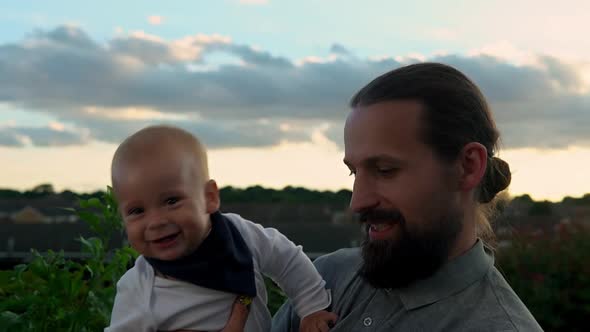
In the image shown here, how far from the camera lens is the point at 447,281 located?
2457 millimetres

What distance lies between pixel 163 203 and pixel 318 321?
633mm

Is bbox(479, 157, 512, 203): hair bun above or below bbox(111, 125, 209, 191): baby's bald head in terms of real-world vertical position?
below

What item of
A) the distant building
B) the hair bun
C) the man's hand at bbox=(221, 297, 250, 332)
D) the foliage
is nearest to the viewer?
the man's hand at bbox=(221, 297, 250, 332)

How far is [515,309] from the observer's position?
2.36 metres

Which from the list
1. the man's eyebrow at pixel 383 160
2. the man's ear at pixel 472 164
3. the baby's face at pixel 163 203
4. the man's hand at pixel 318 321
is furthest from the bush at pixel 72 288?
the man's ear at pixel 472 164

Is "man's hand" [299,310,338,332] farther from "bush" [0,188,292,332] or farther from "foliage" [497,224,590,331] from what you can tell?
"foliage" [497,224,590,331]

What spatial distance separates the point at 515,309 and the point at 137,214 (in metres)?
1.16

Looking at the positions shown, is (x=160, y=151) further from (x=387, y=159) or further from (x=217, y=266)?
(x=387, y=159)

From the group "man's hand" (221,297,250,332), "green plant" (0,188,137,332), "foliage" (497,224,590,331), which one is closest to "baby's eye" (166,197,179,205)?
"man's hand" (221,297,250,332)

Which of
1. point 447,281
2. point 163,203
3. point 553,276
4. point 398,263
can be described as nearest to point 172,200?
point 163,203

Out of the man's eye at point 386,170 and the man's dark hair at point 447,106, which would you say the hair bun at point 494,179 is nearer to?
the man's dark hair at point 447,106

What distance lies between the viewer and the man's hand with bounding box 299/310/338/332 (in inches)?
103

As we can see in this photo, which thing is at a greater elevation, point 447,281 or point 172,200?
point 172,200

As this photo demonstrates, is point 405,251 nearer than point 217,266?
Yes
